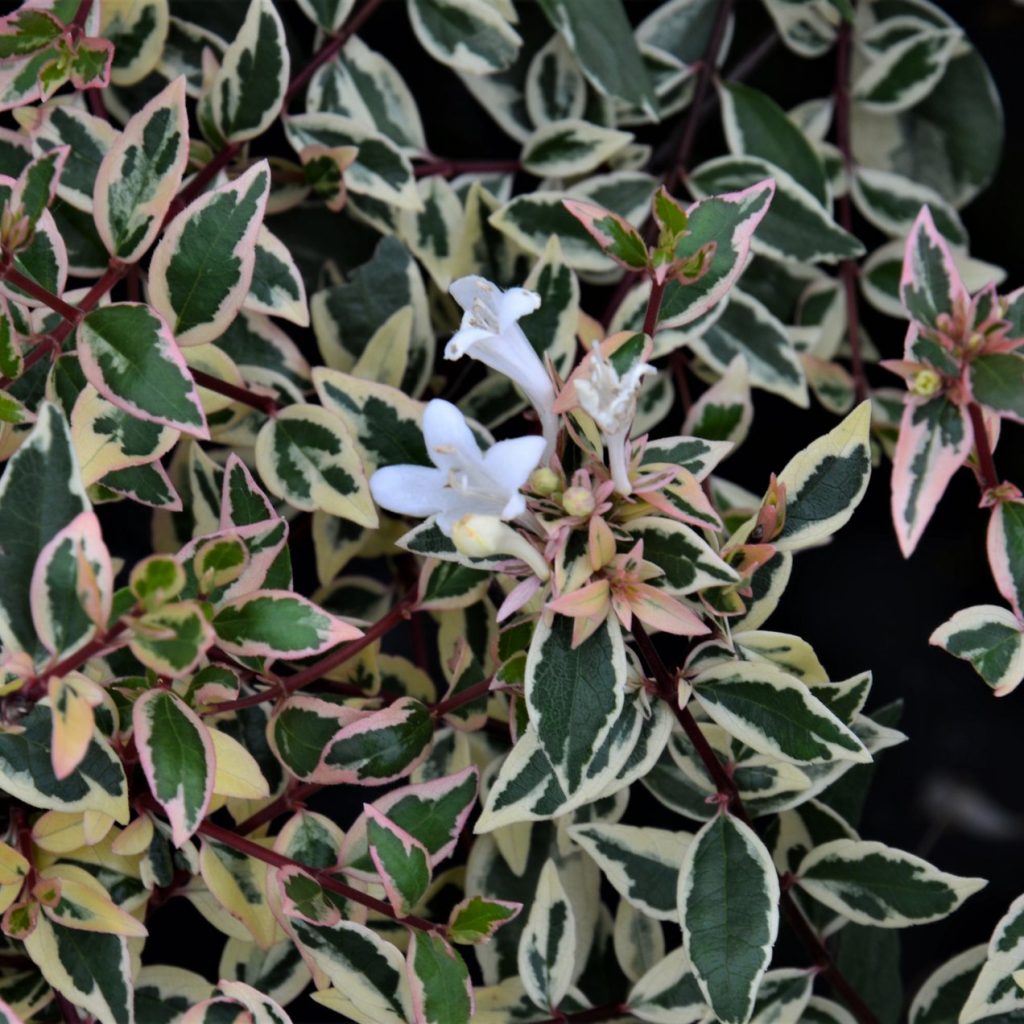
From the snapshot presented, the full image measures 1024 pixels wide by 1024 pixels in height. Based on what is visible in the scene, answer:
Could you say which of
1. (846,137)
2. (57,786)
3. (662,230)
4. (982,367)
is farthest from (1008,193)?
(57,786)

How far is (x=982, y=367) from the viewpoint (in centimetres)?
71

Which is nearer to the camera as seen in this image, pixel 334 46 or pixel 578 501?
pixel 578 501

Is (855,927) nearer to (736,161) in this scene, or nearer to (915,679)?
(915,679)

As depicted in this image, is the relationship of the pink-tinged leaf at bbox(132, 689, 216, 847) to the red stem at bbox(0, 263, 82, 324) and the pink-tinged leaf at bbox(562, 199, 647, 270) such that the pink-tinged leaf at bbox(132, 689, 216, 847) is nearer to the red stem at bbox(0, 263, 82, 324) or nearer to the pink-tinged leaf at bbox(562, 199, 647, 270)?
the red stem at bbox(0, 263, 82, 324)

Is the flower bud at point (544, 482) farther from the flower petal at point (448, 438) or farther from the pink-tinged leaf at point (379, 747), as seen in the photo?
the pink-tinged leaf at point (379, 747)

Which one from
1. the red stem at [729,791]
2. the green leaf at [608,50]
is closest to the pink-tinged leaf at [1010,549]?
the red stem at [729,791]

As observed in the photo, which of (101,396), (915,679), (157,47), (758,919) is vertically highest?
(157,47)

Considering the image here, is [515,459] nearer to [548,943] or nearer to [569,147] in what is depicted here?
[548,943]

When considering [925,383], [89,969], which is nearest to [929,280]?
[925,383]

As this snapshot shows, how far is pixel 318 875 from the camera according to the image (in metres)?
0.76

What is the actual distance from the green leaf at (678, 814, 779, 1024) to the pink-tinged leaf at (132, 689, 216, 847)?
0.31m

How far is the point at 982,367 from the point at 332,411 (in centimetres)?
42

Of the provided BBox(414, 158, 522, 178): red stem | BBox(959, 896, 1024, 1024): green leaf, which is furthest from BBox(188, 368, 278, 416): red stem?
BBox(959, 896, 1024, 1024): green leaf

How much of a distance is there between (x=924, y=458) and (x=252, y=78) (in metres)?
0.54
